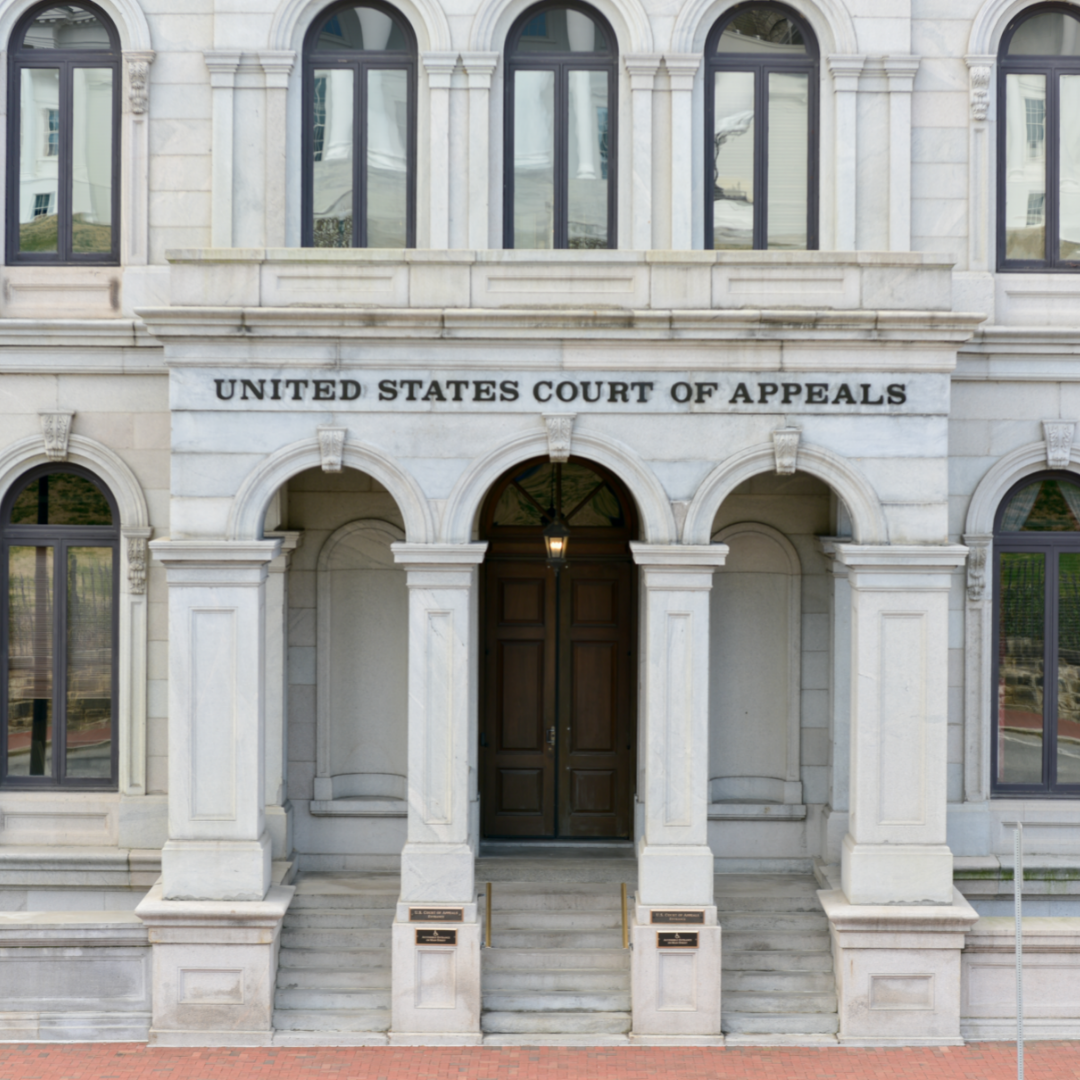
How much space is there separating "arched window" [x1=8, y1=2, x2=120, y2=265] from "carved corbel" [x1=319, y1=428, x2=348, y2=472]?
3.84m

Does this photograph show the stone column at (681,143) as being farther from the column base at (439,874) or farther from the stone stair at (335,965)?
the stone stair at (335,965)

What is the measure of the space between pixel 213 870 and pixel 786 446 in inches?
272

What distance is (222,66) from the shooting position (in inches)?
545

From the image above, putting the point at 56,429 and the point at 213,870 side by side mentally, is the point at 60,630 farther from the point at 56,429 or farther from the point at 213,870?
the point at 213,870

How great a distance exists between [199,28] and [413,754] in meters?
8.18

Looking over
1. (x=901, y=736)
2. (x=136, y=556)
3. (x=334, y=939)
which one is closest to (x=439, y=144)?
(x=136, y=556)

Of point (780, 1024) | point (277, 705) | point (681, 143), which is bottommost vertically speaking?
point (780, 1024)

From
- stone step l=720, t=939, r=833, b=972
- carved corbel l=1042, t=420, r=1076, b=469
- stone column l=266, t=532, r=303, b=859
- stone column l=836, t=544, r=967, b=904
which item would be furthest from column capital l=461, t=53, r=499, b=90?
stone step l=720, t=939, r=833, b=972

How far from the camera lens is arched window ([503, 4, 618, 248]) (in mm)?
14117

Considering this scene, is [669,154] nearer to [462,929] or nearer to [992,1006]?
[462,929]

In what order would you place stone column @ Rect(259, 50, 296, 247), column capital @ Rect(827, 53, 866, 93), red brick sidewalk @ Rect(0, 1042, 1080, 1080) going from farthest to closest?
1. stone column @ Rect(259, 50, 296, 247)
2. column capital @ Rect(827, 53, 866, 93)
3. red brick sidewalk @ Rect(0, 1042, 1080, 1080)

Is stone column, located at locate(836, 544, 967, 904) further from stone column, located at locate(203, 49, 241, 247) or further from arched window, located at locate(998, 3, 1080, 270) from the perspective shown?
stone column, located at locate(203, 49, 241, 247)

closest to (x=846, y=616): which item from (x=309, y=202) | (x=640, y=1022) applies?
(x=640, y=1022)

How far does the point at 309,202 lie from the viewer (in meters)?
14.2
